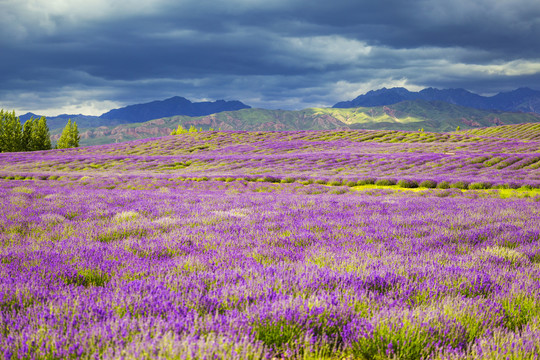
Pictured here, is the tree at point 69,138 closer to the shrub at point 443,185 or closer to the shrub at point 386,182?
the shrub at point 386,182

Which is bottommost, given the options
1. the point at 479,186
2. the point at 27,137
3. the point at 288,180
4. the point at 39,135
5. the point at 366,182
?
the point at 479,186

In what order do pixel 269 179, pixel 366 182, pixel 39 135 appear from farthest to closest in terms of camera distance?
pixel 39 135 → pixel 269 179 → pixel 366 182

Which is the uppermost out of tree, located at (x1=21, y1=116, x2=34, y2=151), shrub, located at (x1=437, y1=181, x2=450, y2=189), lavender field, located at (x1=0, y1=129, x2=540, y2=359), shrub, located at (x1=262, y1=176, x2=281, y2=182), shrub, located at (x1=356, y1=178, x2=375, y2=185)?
tree, located at (x1=21, y1=116, x2=34, y2=151)

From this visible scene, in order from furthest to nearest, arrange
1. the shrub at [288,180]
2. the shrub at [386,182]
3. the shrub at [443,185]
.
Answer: the shrub at [288,180], the shrub at [386,182], the shrub at [443,185]

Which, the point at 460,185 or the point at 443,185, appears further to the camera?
the point at 443,185

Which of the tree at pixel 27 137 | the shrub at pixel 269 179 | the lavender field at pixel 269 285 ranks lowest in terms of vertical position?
the shrub at pixel 269 179

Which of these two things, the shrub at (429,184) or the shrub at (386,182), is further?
the shrub at (386,182)

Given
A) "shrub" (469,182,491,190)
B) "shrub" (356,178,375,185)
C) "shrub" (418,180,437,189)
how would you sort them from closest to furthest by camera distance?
"shrub" (469,182,491,190) < "shrub" (418,180,437,189) < "shrub" (356,178,375,185)

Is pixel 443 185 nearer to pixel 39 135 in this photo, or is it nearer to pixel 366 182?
pixel 366 182

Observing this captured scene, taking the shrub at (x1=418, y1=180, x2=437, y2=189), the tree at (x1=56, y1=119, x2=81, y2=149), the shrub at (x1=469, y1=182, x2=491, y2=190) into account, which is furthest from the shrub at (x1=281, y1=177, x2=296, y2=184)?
the tree at (x1=56, y1=119, x2=81, y2=149)

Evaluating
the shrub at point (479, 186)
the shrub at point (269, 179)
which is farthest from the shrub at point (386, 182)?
the shrub at point (269, 179)

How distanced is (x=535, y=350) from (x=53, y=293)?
4.23 metres

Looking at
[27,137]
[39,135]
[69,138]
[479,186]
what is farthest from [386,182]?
[69,138]

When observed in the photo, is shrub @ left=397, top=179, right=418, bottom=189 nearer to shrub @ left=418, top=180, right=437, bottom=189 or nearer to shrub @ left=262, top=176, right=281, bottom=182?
shrub @ left=418, top=180, right=437, bottom=189
